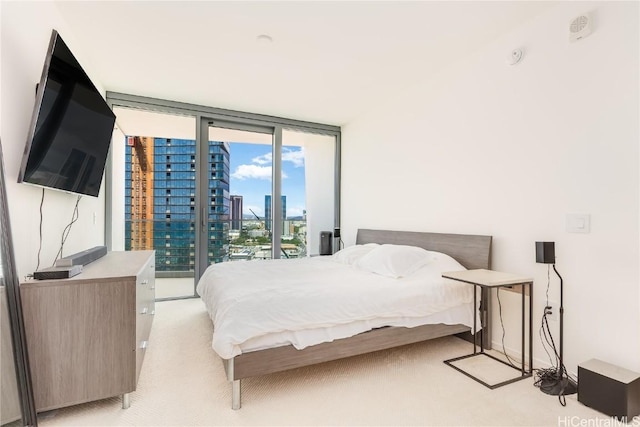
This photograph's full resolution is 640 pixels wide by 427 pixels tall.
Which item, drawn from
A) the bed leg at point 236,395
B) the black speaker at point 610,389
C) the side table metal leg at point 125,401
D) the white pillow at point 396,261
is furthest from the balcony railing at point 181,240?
the black speaker at point 610,389

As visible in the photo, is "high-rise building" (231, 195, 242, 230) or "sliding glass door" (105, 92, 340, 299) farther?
"high-rise building" (231, 195, 242, 230)

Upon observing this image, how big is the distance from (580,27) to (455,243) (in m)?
1.76

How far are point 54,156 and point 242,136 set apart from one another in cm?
292

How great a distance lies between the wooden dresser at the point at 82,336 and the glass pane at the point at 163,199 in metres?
2.54

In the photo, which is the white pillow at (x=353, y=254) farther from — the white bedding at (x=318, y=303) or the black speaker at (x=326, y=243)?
the black speaker at (x=326, y=243)

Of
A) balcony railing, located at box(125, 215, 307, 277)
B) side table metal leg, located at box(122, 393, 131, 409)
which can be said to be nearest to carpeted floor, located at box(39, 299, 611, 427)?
side table metal leg, located at box(122, 393, 131, 409)

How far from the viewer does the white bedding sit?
1.88 meters

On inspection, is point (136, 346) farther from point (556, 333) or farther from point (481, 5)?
point (481, 5)

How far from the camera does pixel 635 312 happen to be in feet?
6.04

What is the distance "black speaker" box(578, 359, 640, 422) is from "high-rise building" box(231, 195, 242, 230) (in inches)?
154

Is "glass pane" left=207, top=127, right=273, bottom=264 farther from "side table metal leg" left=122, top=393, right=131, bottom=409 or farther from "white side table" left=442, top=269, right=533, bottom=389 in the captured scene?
"white side table" left=442, top=269, right=533, bottom=389

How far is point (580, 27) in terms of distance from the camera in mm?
2078

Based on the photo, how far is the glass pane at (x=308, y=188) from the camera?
15.9ft

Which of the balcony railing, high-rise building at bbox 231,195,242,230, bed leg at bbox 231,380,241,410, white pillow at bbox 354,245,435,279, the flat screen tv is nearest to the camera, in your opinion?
the flat screen tv
